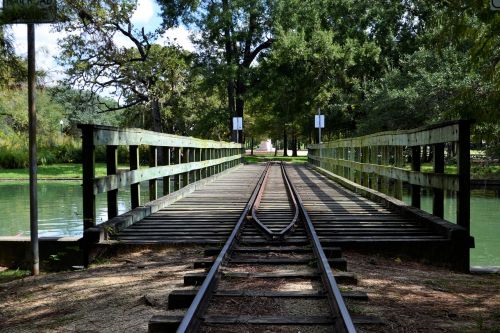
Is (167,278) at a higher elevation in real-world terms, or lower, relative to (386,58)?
lower

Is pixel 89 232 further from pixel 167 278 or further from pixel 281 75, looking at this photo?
pixel 281 75

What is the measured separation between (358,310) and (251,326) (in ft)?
2.63

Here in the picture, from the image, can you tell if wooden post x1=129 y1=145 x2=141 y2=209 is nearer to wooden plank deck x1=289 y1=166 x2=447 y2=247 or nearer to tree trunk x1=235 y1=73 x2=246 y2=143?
wooden plank deck x1=289 y1=166 x2=447 y2=247

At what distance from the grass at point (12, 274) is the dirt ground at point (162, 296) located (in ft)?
1.50

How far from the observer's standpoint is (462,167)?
19.9 feet

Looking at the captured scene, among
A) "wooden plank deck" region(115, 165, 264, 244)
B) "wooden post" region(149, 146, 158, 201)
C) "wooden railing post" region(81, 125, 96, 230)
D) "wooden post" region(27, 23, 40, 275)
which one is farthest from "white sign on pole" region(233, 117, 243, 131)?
"wooden railing post" region(81, 125, 96, 230)

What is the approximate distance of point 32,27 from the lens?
6191 millimetres

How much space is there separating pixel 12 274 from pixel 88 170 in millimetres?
1702

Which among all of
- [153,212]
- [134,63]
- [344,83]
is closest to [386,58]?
[344,83]

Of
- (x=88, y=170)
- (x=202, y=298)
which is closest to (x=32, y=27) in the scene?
(x=88, y=170)

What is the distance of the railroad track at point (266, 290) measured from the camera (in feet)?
11.0

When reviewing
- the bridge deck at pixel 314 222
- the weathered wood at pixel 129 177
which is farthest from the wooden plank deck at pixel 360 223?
the weathered wood at pixel 129 177

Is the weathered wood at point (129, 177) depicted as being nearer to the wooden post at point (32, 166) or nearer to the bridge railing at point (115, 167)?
the bridge railing at point (115, 167)

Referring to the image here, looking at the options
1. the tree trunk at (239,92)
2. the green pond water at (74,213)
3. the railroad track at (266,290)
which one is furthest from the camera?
the tree trunk at (239,92)
